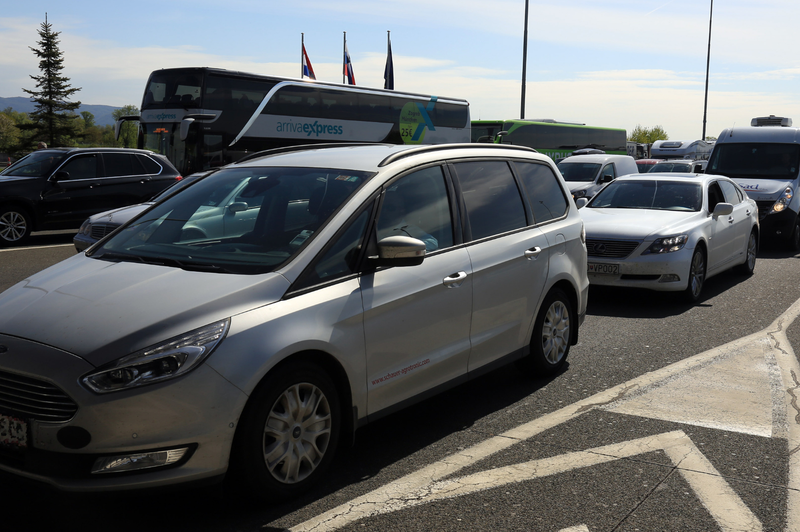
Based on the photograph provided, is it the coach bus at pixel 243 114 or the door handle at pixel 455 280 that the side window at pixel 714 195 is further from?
the coach bus at pixel 243 114

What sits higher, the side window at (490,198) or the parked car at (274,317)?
the side window at (490,198)

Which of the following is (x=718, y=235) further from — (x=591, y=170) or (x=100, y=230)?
(x=591, y=170)

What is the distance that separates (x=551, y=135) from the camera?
36.2m

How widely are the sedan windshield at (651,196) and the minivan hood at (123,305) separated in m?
7.97

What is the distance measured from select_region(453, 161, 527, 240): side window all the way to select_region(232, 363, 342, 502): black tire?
163cm

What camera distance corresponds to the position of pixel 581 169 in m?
20.1

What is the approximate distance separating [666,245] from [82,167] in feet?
36.5

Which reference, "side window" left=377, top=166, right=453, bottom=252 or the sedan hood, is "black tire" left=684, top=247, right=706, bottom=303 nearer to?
the sedan hood

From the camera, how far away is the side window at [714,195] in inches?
415

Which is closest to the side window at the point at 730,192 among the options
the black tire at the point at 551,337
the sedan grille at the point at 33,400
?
the black tire at the point at 551,337

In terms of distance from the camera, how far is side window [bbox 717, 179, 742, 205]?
1112 centimetres

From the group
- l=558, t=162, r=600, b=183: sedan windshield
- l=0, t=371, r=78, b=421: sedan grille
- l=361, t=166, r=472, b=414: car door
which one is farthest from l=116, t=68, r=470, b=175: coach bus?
l=0, t=371, r=78, b=421: sedan grille

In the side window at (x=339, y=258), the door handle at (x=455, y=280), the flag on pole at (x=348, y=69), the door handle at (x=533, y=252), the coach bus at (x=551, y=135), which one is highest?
the flag on pole at (x=348, y=69)

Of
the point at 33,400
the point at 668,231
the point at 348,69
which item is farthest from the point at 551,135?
the point at 33,400
